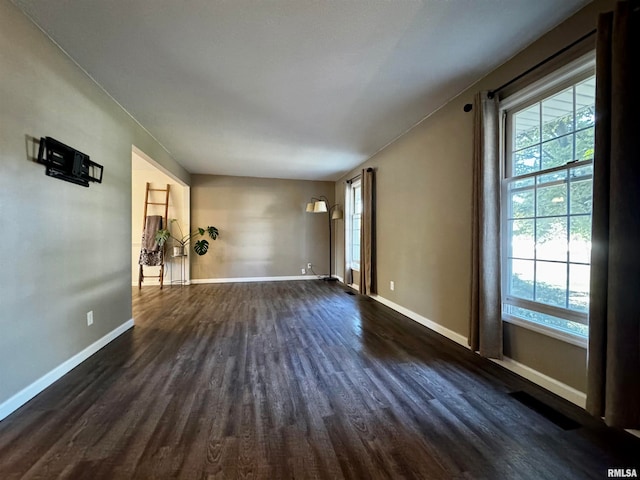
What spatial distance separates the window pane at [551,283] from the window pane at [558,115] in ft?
3.08

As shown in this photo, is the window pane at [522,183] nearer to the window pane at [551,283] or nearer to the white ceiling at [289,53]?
the window pane at [551,283]

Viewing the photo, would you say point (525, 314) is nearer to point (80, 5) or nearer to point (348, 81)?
point (348, 81)

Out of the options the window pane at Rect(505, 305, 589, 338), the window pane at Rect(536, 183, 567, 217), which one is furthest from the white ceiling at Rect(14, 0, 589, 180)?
the window pane at Rect(505, 305, 589, 338)

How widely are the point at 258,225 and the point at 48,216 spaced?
4638 millimetres

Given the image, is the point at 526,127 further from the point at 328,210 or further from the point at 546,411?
the point at 328,210

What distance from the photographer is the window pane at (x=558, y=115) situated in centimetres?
187

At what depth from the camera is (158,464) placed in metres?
1.30

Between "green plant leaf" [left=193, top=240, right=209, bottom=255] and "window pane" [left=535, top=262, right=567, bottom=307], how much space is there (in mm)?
5842

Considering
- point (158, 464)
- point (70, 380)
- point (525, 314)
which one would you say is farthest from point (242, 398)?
point (525, 314)

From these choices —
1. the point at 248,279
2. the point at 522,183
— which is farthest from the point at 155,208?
the point at 522,183

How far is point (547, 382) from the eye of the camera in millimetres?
1933

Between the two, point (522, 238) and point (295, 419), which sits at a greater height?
point (522, 238)

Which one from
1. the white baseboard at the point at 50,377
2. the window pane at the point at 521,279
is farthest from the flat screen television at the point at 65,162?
the window pane at the point at 521,279

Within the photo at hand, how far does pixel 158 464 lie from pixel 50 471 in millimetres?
474
